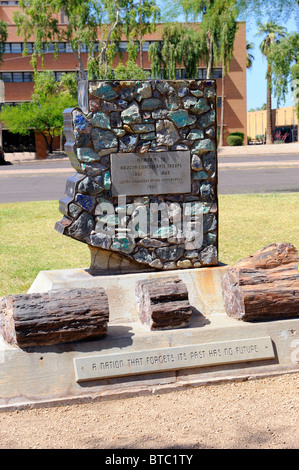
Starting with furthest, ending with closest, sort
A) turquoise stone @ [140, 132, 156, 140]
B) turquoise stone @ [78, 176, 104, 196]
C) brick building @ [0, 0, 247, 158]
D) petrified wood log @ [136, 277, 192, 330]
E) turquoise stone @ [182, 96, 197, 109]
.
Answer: brick building @ [0, 0, 247, 158] < turquoise stone @ [182, 96, 197, 109] < turquoise stone @ [140, 132, 156, 140] < turquoise stone @ [78, 176, 104, 196] < petrified wood log @ [136, 277, 192, 330]

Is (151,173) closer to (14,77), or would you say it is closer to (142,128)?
(142,128)

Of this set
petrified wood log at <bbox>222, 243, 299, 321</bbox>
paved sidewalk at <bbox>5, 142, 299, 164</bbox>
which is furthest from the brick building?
petrified wood log at <bbox>222, 243, 299, 321</bbox>

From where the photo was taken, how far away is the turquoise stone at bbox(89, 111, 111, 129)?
645cm

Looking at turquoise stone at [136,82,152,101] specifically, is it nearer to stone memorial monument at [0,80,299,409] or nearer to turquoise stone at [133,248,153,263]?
stone memorial monument at [0,80,299,409]

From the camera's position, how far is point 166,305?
5.45 m

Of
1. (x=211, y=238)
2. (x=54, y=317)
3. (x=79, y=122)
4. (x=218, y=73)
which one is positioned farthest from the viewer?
(x=218, y=73)

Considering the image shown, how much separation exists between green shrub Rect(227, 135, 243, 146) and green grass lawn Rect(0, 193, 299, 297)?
117ft

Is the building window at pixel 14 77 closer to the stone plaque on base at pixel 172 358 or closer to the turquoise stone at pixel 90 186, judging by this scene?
the turquoise stone at pixel 90 186

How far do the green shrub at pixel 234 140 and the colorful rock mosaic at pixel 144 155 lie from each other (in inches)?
1790

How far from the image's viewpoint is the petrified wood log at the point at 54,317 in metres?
4.96

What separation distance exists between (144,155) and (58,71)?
48.7 metres

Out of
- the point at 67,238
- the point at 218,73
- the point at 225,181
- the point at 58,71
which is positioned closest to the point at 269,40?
the point at 218,73

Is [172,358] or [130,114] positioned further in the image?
[130,114]
